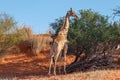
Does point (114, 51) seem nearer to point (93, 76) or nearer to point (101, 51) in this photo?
point (101, 51)

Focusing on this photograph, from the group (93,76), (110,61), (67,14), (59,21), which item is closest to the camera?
(93,76)

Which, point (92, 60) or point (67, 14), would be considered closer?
point (67, 14)

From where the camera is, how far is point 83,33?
2567 centimetres

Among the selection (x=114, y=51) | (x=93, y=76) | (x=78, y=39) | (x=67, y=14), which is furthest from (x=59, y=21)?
(x=93, y=76)

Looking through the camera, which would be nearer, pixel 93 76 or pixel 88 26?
pixel 93 76

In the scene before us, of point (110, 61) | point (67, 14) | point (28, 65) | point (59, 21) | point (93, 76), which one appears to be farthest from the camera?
point (28, 65)

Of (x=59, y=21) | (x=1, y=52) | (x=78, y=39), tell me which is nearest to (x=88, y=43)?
(x=78, y=39)

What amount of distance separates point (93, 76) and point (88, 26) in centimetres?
997

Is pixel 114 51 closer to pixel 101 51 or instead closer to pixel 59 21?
pixel 101 51

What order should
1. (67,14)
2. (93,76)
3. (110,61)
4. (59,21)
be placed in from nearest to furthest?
(93,76), (67,14), (110,61), (59,21)

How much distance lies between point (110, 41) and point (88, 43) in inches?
53.7

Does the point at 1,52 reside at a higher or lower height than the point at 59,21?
lower

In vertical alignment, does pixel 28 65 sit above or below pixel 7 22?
below

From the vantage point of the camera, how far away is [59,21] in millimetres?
26625
